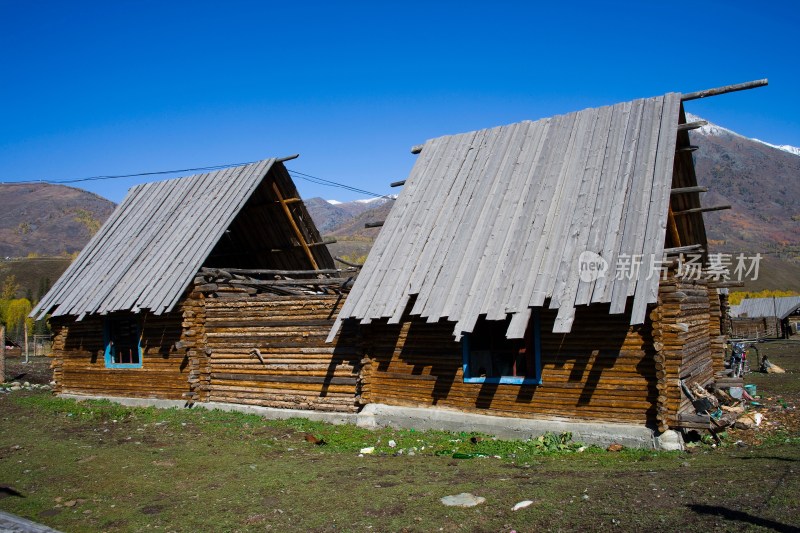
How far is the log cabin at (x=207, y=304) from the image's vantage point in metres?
14.6

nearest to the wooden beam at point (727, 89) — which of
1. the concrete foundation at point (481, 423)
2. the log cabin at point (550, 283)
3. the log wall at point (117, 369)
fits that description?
the log cabin at point (550, 283)

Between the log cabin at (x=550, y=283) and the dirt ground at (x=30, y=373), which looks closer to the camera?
the log cabin at (x=550, y=283)

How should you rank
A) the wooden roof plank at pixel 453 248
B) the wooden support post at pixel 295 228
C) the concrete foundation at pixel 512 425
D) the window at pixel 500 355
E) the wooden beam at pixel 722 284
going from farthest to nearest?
the wooden support post at pixel 295 228 < the wooden beam at pixel 722 284 < the wooden roof plank at pixel 453 248 < the window at pixel 500 355 < the concrete foundation at pixel 512 425

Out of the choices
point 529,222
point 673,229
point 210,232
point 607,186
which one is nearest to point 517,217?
point 529,222

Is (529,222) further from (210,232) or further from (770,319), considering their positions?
(770,319)

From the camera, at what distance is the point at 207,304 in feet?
52.6

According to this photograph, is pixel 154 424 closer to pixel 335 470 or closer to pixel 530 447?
pixel 335 470

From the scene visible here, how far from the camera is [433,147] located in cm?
1662

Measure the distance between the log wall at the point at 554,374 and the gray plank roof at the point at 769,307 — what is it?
52.7 metres

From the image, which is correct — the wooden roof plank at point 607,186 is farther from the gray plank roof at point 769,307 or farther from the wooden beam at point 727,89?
the gray plank roof at point 769,307

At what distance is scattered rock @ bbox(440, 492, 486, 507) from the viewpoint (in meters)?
7.47

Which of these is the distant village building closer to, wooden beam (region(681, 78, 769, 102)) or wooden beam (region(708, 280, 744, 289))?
wooden beam (region(708, 280, 744, 289))

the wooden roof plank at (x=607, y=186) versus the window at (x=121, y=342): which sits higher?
the wooden roof plank at (x=607, y=186)

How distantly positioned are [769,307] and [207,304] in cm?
6121
